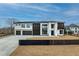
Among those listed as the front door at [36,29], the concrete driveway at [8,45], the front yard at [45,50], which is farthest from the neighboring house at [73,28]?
the concrete driveway at [8,45]

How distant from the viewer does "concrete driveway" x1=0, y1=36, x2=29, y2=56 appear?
4.05 m

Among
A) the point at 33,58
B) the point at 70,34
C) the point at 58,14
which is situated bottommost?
the point at 33,58

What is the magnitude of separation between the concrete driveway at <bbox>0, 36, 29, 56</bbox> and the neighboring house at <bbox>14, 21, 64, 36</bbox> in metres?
0.11

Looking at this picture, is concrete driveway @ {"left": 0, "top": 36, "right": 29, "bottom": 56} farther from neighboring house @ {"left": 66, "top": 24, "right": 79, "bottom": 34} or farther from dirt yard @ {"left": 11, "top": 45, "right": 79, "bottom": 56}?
neighboring house @ {"left": 66, "top": 24, "right": 79, "bottom": 34}

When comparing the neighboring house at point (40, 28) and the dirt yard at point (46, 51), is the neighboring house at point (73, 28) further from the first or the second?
the dirt yard at point (46, 51)

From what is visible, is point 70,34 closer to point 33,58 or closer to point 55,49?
point 55,49

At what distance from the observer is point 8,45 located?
4.07 meters

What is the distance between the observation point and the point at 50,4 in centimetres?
403

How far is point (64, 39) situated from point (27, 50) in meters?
Answer: 0.50

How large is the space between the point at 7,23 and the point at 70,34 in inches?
32.3

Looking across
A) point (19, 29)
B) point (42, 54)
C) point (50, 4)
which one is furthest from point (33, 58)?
point (50, 4)

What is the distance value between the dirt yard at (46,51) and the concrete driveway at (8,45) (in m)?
0.06

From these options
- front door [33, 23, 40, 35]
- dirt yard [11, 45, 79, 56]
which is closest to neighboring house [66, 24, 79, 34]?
dirt yard [11, 45, 79, 56]

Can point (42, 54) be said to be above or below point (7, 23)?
below
